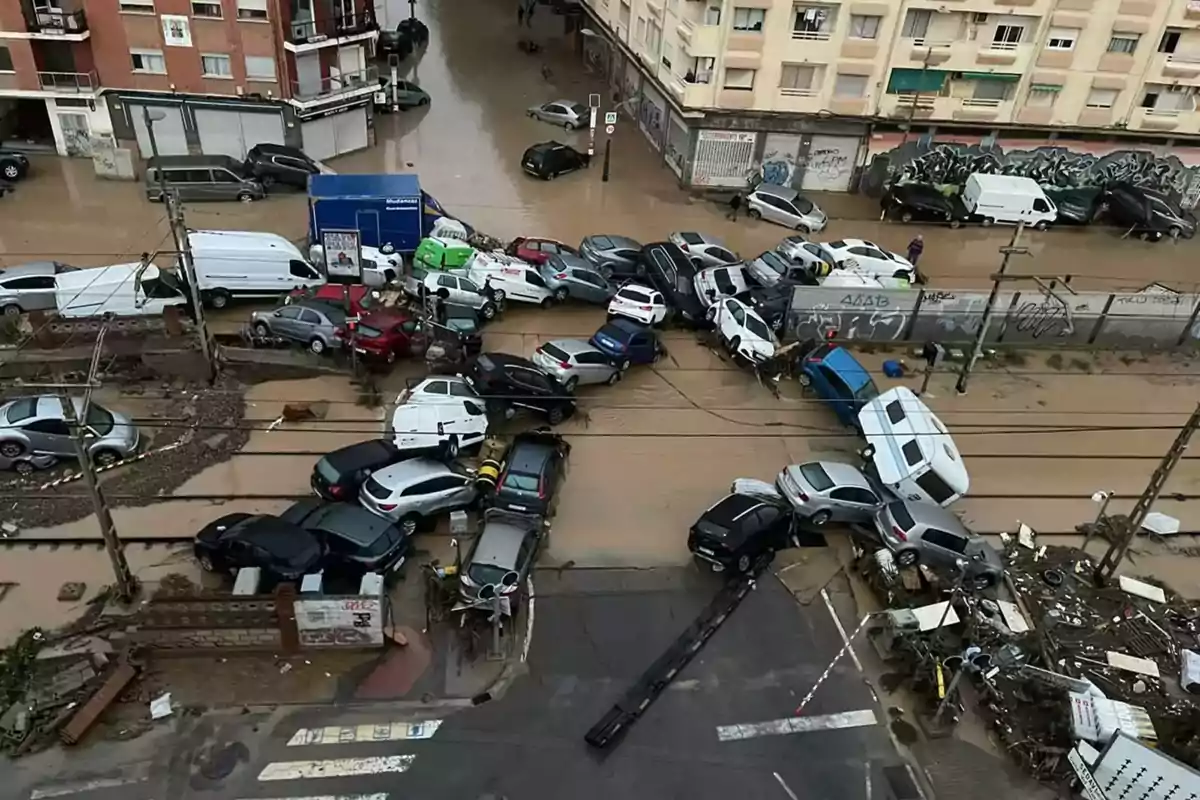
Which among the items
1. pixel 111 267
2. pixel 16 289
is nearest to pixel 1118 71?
pixel 111 267

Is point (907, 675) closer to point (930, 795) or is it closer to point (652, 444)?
point (930, 795)

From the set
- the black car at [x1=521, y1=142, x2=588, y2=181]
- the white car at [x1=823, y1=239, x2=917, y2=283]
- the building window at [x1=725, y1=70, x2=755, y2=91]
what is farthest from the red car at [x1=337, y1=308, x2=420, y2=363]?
the building window at [x1=725, y1=70, x2=755, y2=91]

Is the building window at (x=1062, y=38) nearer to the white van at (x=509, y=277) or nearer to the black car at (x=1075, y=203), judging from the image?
the black car at (x=1075, y=203)

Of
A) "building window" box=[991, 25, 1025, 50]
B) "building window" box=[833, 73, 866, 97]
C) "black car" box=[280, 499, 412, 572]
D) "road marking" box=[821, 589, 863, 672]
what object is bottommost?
"road marking" box=[821, 589, 863, 672]

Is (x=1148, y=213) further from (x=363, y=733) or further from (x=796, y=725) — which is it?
(x=363, y=733)

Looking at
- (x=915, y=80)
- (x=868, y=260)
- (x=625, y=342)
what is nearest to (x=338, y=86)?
(x=625, y=342)

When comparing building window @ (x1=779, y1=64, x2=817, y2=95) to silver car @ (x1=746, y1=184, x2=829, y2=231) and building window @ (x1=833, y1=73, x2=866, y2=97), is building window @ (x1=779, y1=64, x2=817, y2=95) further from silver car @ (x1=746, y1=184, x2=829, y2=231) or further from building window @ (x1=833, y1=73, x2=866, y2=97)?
silver car @ (x1=746, y1=184, x2=829, y2=231)

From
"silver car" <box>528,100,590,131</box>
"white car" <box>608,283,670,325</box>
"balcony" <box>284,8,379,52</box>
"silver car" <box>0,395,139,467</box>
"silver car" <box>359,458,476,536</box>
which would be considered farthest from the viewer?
"silver car" <box>528,100,590,131</box>
